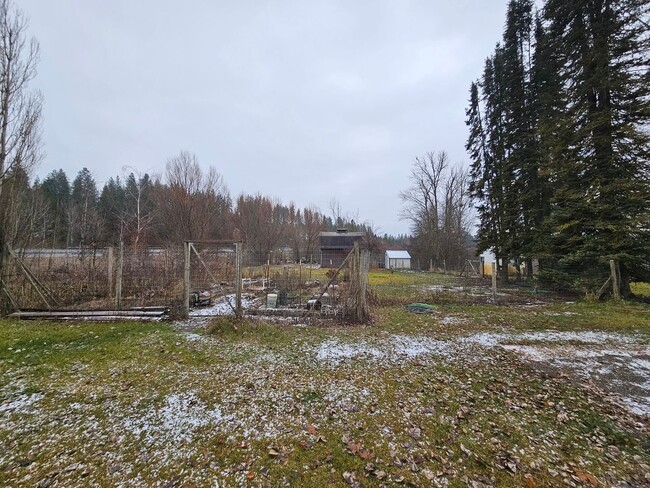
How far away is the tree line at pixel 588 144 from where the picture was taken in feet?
32.2

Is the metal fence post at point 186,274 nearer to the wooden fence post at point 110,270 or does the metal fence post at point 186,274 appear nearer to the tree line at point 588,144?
the wooden fence post at point 110,270

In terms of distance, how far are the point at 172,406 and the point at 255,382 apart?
109cm

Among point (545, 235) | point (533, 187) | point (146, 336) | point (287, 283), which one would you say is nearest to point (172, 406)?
point (146, 336)

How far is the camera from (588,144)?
1087cm

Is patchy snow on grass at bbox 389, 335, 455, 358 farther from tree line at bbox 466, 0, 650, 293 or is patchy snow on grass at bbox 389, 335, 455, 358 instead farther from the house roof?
the house roof

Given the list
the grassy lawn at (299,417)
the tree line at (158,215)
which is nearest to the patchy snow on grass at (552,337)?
the grassy lawn at (299,417)

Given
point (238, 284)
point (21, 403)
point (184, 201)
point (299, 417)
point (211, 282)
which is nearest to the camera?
point (299, 417)

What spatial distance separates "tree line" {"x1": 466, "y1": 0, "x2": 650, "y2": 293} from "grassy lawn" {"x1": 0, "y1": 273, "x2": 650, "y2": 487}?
6954mm

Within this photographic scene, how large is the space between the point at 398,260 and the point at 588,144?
2966 centimetres

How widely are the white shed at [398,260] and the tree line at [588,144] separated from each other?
23063 millimetres

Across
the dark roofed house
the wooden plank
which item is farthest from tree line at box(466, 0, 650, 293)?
the dark roofed house

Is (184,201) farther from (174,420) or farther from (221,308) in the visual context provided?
(174,420)

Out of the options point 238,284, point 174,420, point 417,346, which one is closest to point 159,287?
point 238,284

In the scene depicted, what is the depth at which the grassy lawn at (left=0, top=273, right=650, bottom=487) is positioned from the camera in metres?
2.41
